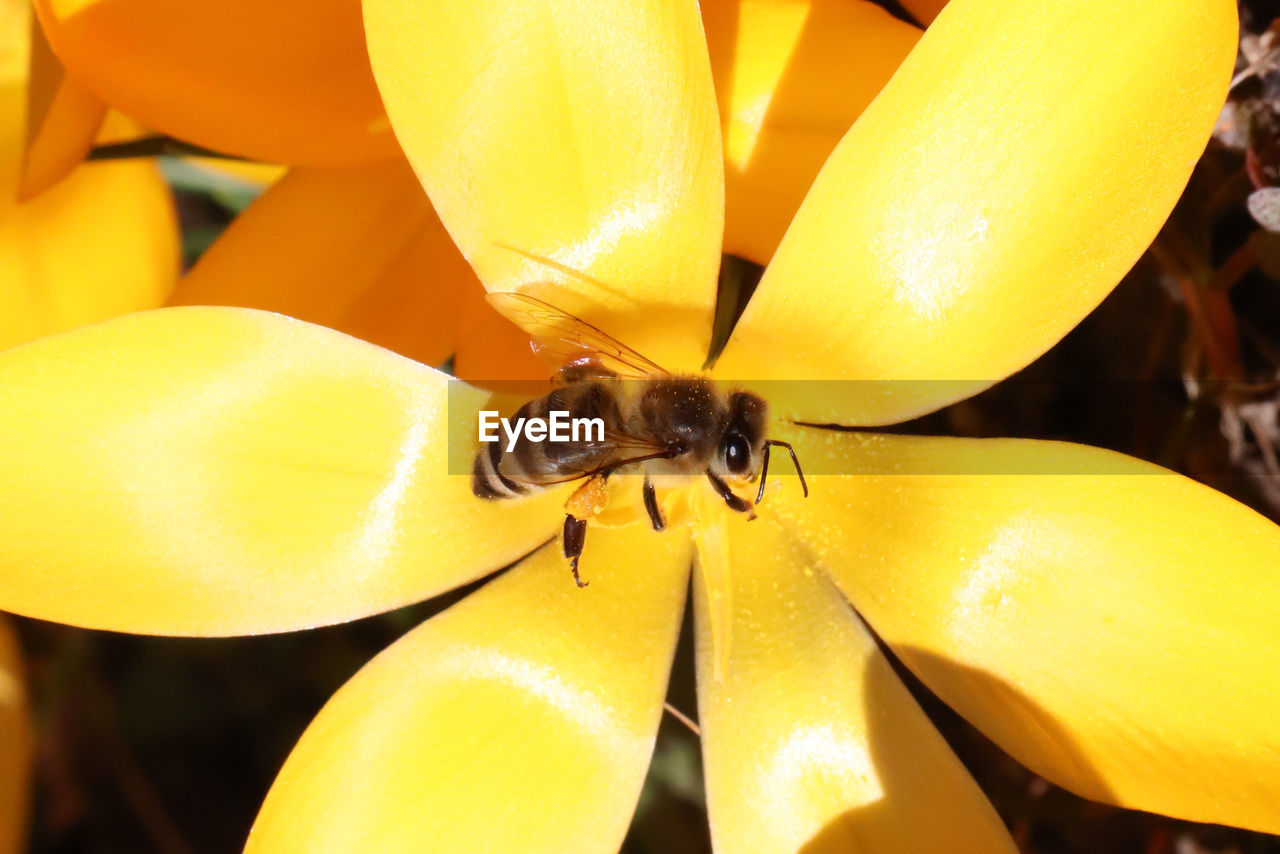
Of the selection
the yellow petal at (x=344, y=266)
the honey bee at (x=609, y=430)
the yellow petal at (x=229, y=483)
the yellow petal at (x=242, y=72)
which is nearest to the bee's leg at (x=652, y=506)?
the honey bee at (x=609, y=430)

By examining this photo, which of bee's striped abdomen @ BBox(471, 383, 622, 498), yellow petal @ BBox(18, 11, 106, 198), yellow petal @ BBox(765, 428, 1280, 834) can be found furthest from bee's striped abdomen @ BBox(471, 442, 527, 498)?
yellow petal @ BBox(18, 11, 106, 198)

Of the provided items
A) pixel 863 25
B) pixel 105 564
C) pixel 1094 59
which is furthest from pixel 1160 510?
pixel 105 564

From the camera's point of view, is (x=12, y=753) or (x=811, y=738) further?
(x=12, y=753)

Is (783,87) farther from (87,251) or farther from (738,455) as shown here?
(87,251)

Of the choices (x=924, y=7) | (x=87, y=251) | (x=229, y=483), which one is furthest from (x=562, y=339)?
(x=87, y=251)

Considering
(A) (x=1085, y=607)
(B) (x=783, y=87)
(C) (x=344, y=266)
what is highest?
(B) (x=783, y=87)

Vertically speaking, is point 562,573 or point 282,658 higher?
point 562,573

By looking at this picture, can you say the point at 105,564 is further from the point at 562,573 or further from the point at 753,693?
the point at 753,693

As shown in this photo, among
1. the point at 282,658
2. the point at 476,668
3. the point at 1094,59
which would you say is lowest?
the point at 282,658
